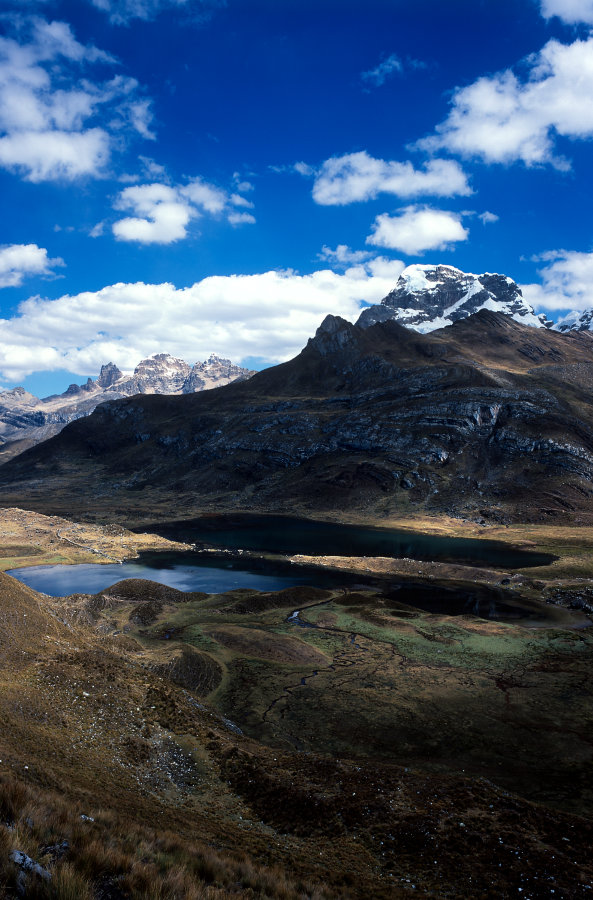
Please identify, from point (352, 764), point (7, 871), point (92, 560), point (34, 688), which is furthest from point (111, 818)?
point (92, 560)

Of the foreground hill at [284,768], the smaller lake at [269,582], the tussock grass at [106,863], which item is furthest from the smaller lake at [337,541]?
the tussock grass at [106,863]

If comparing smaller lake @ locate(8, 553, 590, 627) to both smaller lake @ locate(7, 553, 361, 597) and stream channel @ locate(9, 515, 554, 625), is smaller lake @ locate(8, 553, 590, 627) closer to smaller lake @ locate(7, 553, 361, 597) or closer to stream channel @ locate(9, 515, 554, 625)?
smaller lake @ locate(7, 553, 361, 597)

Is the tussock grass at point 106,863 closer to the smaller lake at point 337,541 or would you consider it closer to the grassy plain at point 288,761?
the grassy plain at point 288,761

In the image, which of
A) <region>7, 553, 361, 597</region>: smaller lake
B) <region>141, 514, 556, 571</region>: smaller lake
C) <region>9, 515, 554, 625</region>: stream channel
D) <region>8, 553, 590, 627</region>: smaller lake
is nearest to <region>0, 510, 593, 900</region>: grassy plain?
<region>8, 553, 590, 627</region>: smaller lake

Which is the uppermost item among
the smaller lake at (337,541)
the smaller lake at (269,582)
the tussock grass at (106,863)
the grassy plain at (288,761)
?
the tussock grass at (106,863)

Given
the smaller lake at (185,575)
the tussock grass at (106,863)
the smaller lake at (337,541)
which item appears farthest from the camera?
the smaller lake at (337,541)

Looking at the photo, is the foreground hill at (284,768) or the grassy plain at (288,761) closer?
the foreground hill at (284,768)

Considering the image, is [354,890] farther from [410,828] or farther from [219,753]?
[219,753]
